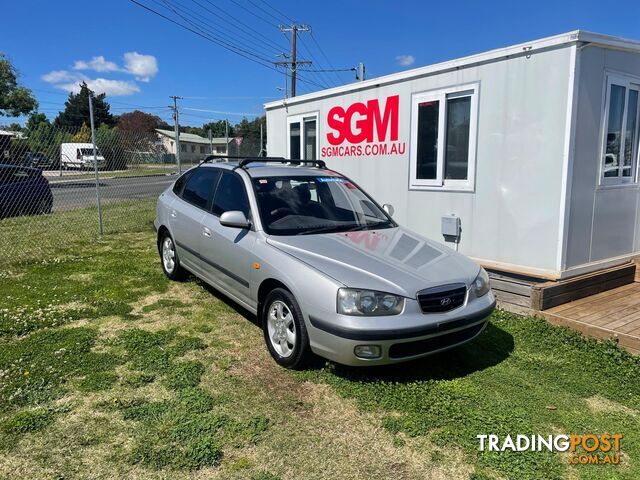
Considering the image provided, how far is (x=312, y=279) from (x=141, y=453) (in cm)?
161

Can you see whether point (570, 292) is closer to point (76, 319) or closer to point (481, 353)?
point (481, 353)

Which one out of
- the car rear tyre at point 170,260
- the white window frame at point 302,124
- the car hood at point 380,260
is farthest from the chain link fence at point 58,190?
the car hood at point 380,260

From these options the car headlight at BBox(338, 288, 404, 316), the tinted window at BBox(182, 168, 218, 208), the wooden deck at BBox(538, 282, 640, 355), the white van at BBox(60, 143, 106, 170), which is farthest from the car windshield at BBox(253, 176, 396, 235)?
the white van at BBox(60, 143, 106, 170)

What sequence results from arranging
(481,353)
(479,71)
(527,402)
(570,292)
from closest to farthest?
(527,402), (481,353), (570,292), (479,71)

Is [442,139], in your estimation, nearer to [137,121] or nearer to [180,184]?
[180,184]

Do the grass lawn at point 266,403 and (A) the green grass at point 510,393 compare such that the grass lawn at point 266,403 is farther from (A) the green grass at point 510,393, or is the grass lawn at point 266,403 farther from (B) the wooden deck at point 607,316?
(B) the wooden deck at point 607,316

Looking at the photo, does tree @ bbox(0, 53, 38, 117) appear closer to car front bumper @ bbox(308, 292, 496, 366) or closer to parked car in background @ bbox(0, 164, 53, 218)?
parked car in background @ bbox(0, 164, 53, 218)

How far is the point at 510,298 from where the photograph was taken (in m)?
5.52

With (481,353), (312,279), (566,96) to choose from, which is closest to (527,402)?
(481,353)

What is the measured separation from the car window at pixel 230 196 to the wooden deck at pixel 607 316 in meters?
3.39

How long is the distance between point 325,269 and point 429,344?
3.21 feet

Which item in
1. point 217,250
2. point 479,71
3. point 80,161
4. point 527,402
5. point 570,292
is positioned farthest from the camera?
point 80,161

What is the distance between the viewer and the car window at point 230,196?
4.80 m

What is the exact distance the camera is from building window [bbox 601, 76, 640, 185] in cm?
561
